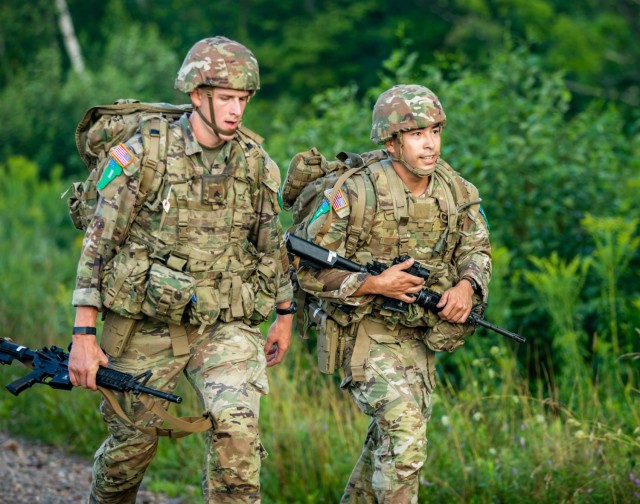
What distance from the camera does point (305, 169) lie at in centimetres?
588

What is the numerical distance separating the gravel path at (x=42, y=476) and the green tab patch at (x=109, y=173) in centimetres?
246

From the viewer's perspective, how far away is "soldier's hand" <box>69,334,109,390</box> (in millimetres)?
5031

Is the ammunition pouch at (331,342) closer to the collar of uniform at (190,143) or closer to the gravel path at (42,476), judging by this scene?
the collar of uniform at (190,143)

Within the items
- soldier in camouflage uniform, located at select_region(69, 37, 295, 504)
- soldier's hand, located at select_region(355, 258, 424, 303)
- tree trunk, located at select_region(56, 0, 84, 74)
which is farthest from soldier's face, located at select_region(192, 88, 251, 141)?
tree trunk, located at select_region(56, 0, 84, 74)

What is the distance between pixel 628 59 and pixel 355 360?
21.7 metres

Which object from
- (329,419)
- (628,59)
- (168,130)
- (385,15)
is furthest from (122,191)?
(385,15)

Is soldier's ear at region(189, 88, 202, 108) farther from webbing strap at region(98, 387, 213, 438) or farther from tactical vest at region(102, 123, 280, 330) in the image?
webbing strap at region(98, 387, 213, 438)

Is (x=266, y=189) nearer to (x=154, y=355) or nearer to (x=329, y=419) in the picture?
(x=154, y=355)

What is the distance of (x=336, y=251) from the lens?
5.58 metres

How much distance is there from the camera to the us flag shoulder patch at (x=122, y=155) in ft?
16.8

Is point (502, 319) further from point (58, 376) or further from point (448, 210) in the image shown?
point (58, 376)

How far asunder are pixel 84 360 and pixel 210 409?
569 mm

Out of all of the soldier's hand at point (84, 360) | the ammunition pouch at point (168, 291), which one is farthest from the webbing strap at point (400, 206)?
the soldier's hand at point (84, 360)

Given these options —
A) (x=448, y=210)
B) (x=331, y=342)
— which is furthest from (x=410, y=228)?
(x=331, y=342)
